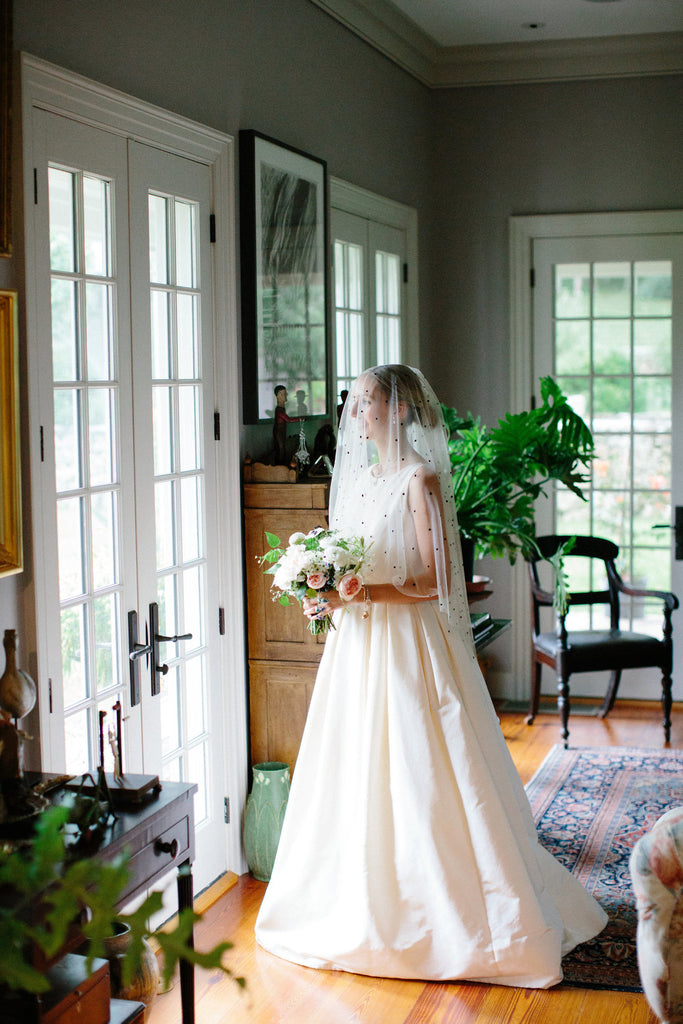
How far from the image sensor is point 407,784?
311cm

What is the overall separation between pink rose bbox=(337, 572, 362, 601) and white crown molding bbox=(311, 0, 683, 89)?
3.31 m

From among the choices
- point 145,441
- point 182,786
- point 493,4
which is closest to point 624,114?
point 493,4

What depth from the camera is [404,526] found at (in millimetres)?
3250

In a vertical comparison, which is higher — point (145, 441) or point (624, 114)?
point (624, 114)

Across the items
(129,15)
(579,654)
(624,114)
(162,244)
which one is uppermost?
(624,114)

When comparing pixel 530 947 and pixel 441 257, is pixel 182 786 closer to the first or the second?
pixel 530 947

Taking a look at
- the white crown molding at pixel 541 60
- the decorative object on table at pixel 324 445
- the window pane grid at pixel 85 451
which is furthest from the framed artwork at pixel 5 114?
the white crown molding at pixel 541 60

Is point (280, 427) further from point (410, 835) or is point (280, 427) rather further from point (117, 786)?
point (117, 786)

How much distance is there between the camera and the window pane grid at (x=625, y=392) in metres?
5.94

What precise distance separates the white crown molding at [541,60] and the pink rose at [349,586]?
3312mm

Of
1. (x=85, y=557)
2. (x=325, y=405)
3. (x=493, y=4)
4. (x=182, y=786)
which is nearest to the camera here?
(x=182, y=786)

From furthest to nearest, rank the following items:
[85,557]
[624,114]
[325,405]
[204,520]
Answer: [624,114] → [325,405] → [204,520] → [85,557]

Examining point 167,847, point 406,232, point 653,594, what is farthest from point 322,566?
point 406,232

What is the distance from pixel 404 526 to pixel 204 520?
0.76m
